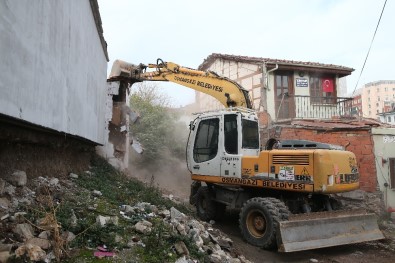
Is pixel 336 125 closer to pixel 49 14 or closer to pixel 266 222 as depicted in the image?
pixel 266 222

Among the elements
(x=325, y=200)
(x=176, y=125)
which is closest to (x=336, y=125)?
Answer: (x=325, y=200)

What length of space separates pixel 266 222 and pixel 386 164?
5.83 m

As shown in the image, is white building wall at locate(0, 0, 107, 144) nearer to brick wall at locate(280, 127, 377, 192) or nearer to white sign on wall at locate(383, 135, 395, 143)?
brick wall at locate(280, 127, 377, 192)

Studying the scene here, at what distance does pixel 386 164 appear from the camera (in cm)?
993

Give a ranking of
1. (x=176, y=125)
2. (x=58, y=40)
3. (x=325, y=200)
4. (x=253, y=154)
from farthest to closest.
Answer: (x=176, y=125), (x=253, y=154), (x=325, y=200), (x=58, y=40)

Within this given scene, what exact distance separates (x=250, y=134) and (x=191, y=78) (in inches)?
104

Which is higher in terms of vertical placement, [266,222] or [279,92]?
[279,92]

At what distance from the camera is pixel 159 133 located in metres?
16.6

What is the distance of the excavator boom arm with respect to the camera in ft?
27.4

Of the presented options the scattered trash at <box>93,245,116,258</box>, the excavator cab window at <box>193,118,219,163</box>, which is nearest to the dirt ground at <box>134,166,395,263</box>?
the excavator cab window at <box>193,118,219,163</box>

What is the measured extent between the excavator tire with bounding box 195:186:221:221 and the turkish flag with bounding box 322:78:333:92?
37.0 ft

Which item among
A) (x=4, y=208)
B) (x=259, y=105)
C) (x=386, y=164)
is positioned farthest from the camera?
(x=259, y=105)

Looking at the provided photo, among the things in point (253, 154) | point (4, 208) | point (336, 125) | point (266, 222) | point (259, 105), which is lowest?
point (266, 222)

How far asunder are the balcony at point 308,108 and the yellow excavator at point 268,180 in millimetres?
8180
